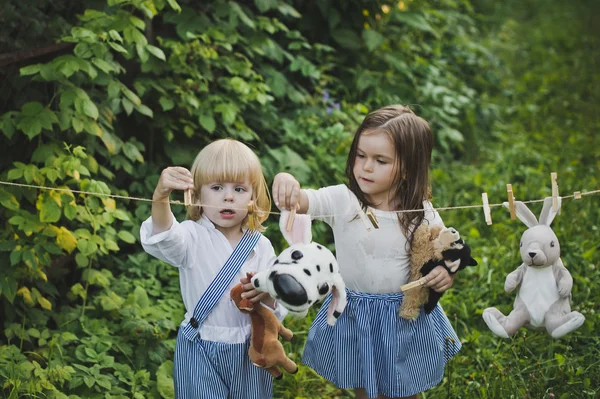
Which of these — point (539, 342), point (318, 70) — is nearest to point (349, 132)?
point (318, 70)

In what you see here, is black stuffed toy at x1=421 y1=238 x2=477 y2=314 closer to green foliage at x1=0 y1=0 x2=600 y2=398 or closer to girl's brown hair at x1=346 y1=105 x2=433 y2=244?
girl's brown hair at x1=346 y1=105 x2=433 y2=244

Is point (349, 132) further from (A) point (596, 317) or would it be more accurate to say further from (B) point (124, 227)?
(A) point (596, 317)

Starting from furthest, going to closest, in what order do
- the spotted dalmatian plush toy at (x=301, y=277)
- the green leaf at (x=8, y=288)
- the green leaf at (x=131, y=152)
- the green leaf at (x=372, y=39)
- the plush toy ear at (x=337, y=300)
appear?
the green leaf at (x=372, y=39) → the green leaf at (x=131, y=152) → the green leaf at (x=8, y=288) → the plush toy ear at (x=337, y=300) → the spotted dalmatian plush toy at (x=301, y=277)

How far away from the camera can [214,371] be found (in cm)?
271

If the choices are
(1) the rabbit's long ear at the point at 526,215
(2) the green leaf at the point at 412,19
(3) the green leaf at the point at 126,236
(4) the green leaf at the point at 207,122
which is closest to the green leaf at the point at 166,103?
(4) the green leaf at the point at 207,122

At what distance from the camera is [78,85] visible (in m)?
3.68

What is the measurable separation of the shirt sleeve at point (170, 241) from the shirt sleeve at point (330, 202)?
462 millimetres

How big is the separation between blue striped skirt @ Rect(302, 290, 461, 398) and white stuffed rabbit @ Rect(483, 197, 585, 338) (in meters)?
0.28

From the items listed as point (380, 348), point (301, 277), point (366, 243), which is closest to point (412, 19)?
point (366, 243)

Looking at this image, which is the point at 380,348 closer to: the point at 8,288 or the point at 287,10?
the point at 8,288

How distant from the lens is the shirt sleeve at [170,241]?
2.55 meters

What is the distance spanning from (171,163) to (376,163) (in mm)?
2065

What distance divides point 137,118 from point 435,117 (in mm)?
2852

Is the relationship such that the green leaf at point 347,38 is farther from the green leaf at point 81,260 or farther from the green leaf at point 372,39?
the green leaf at point 81,260
